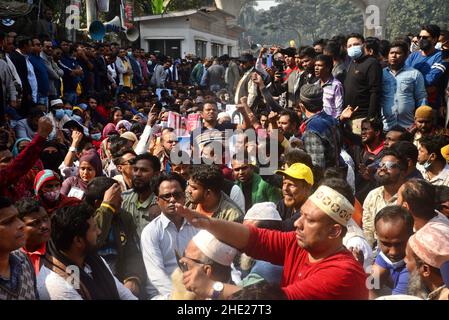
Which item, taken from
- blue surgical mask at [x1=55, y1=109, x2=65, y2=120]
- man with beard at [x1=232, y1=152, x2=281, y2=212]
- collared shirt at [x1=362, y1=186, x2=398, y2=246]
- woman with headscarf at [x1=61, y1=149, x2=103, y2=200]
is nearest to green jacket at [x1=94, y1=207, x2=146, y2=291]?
woman with headscarf at [x1=61, y1=149, x2=103, y2=200]

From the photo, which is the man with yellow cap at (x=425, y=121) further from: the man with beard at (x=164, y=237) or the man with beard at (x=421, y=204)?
the man with beard at (x=164, y=237)

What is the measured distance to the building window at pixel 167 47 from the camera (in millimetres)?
24094

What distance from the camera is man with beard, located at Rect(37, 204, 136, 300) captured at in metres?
3.29

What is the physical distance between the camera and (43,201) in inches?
173

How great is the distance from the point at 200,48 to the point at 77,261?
23825mm

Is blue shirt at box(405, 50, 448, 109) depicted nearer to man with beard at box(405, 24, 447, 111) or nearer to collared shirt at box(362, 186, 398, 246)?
man with beard at box(405, 24, 447, 111)

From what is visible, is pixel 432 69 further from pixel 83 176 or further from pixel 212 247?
pixel 212 247

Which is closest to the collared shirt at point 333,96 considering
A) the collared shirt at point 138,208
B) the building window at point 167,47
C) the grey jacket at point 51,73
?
the collared shirt at point 138,208

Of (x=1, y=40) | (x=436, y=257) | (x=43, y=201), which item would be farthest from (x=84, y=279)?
(x=1, y=40)

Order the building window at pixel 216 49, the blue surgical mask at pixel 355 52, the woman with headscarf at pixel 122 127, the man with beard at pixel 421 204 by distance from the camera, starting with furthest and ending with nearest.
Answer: the building window at pixel 216 49 < the woman with headscarf at pixel 122 127 < the blue surgical mask at pixel 355 52 < the man with beard at pixel 421 204

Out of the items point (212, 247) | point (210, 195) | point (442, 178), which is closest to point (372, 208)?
point (442, 178)

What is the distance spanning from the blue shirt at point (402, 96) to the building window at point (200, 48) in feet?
62.9

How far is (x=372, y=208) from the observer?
15.4ft

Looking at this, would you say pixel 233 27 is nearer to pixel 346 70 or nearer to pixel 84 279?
pixel 346 70
